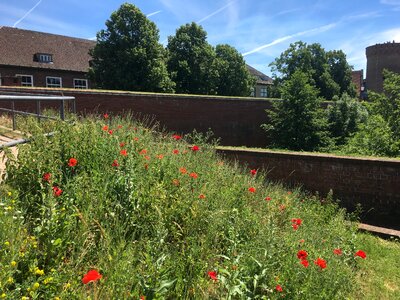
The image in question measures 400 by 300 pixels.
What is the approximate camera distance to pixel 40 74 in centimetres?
3009

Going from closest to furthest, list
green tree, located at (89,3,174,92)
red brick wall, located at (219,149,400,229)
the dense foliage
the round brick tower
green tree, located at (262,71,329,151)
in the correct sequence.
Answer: the dense foliage < red brick wall, located at (219,149,400,229) < green tree, located at (262,71,329,151) < green tree, located at (89,3,174,92) < the round brick tower

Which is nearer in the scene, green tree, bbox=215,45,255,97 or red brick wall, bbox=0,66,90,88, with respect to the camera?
red brick wall, bbox=0,66,90,88

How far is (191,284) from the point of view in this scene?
2797 mm

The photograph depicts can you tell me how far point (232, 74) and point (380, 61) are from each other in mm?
22605

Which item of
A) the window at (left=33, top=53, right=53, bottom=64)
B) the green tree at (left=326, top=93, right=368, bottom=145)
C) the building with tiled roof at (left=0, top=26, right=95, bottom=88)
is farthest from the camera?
the window at (left=33, top=53, right=53, bottom=64)

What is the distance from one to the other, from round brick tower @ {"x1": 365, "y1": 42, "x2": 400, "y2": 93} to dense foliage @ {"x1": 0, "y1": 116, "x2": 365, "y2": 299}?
153 feet

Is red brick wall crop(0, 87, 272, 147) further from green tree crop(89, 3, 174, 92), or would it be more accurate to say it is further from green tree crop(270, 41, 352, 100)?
green tree crop(270, 41, 352, 100)

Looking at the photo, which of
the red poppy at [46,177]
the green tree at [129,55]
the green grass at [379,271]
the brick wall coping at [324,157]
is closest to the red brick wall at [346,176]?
the brick wall coping at [324,157]

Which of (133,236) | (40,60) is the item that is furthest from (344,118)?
(40,60)

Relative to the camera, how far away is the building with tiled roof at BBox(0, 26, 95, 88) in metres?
28.6

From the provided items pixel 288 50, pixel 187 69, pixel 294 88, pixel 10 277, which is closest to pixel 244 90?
pixel 288 50

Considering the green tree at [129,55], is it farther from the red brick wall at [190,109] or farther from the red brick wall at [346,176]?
the red brick wall at [346,176]

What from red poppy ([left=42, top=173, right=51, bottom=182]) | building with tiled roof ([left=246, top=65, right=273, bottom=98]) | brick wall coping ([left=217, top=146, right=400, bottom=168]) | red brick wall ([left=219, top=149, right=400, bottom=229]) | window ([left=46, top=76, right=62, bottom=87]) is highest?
building with tiled roof ([left=246, top=65, right=273, bottom=98])

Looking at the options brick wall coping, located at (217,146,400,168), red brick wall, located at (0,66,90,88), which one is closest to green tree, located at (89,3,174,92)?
red brick wall, located at (0,66,90,88)
